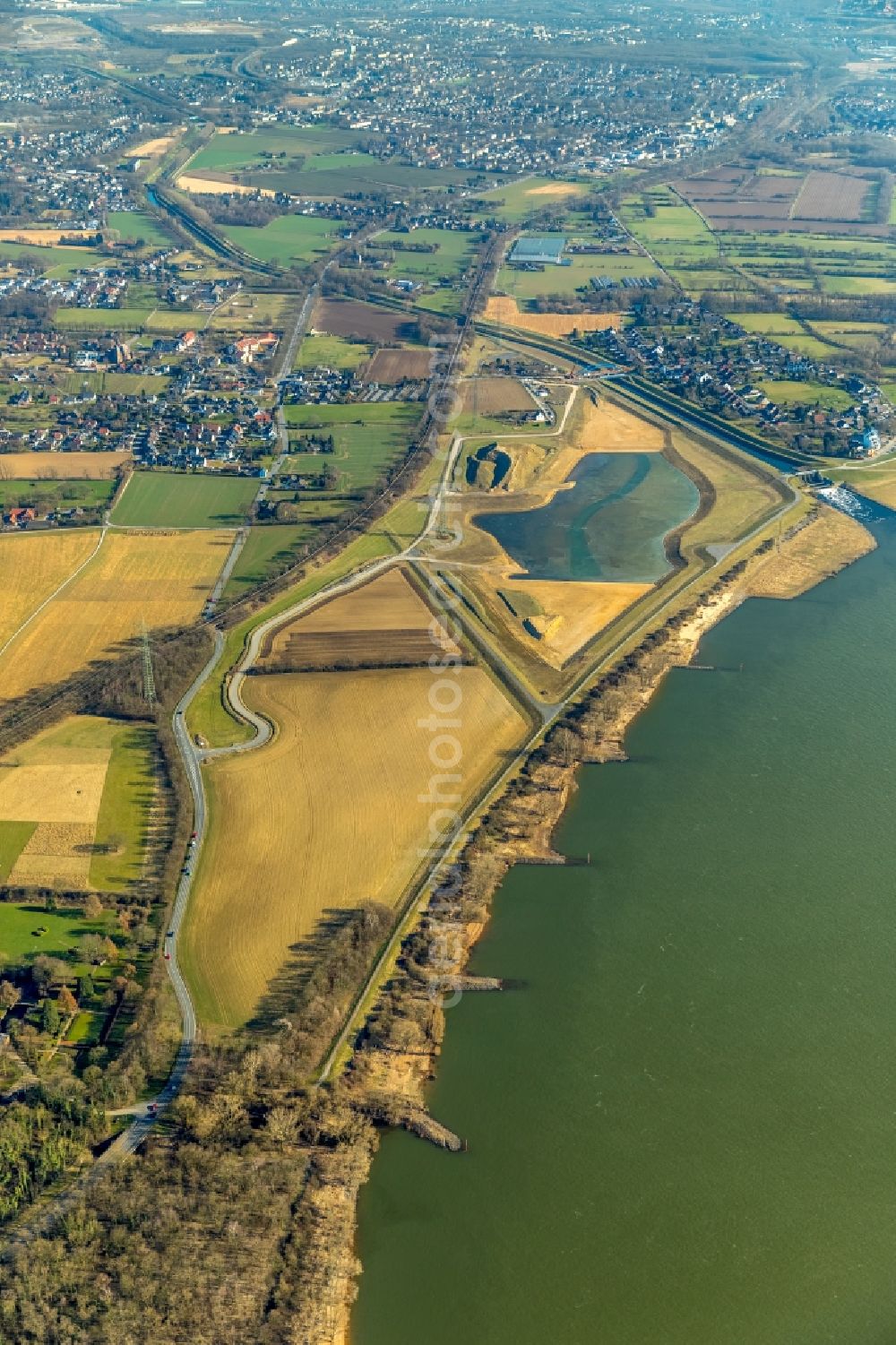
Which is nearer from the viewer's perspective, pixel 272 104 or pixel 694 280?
pixel 694 280

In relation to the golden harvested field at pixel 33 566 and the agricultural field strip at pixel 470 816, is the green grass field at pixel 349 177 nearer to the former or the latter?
the golden harvested field at pixel 33 566

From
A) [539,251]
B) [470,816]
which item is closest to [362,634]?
[470,816]

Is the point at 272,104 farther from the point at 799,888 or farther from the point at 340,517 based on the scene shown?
the point at 799,888

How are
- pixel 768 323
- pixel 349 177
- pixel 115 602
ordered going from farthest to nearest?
pixel 349 177, pixel 768 323, pixel 115 602

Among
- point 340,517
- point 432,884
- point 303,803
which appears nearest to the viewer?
point 432,884

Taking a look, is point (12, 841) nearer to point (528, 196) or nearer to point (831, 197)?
point (528, 196)

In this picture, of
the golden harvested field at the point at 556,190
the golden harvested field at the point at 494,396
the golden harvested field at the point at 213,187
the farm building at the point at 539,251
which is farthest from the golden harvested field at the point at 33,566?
the golden harvested field at the point at 556,190

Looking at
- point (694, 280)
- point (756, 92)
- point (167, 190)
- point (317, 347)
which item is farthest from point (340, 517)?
point (756, 92)
